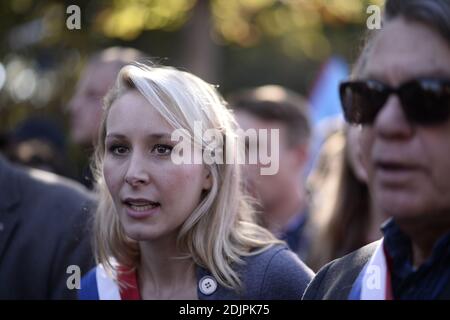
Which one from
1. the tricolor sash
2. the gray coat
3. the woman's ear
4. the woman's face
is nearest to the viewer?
the tricolor sash

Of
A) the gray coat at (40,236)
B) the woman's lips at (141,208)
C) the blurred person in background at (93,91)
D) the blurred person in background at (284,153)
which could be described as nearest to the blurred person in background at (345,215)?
the blurred person in background at (284,153)

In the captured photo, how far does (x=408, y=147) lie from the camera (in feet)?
6.63

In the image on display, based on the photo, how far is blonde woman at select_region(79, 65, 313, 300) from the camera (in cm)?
274

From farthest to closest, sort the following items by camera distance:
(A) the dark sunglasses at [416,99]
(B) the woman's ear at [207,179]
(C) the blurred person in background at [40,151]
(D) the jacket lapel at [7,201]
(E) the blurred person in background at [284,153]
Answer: (C) the blurred person in background at [40,151] → (E) the blurred person in background at [284,153] → (D) the jacket lapel at [7,201] → (B) the woman's ear at [207,179] → (A) the dark sunglasses at [416,99]

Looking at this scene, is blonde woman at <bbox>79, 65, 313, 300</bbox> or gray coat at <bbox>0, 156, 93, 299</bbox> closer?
blonde woman at <bbox>79, 65, 313, 300</bbox>

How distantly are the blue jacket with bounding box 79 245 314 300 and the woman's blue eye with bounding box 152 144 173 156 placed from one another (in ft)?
1.42

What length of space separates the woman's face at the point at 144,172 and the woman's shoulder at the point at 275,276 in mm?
290

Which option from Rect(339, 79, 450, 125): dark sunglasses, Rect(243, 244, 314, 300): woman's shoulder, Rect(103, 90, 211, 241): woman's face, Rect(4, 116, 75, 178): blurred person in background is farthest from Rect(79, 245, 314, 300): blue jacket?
Rect(4, 116, 75, 178): blurred person in background

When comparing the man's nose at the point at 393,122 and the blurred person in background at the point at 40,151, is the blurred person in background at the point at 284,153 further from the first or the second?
the man's nose at the point at 393,122

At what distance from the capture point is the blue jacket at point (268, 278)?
280 centimetres

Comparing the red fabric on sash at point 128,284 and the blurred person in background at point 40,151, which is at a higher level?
the blurred person in background at point 40,151

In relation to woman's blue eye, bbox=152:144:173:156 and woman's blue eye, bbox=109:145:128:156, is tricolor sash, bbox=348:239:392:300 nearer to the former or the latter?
woman's blue eye, bbox=152:144:173:156
